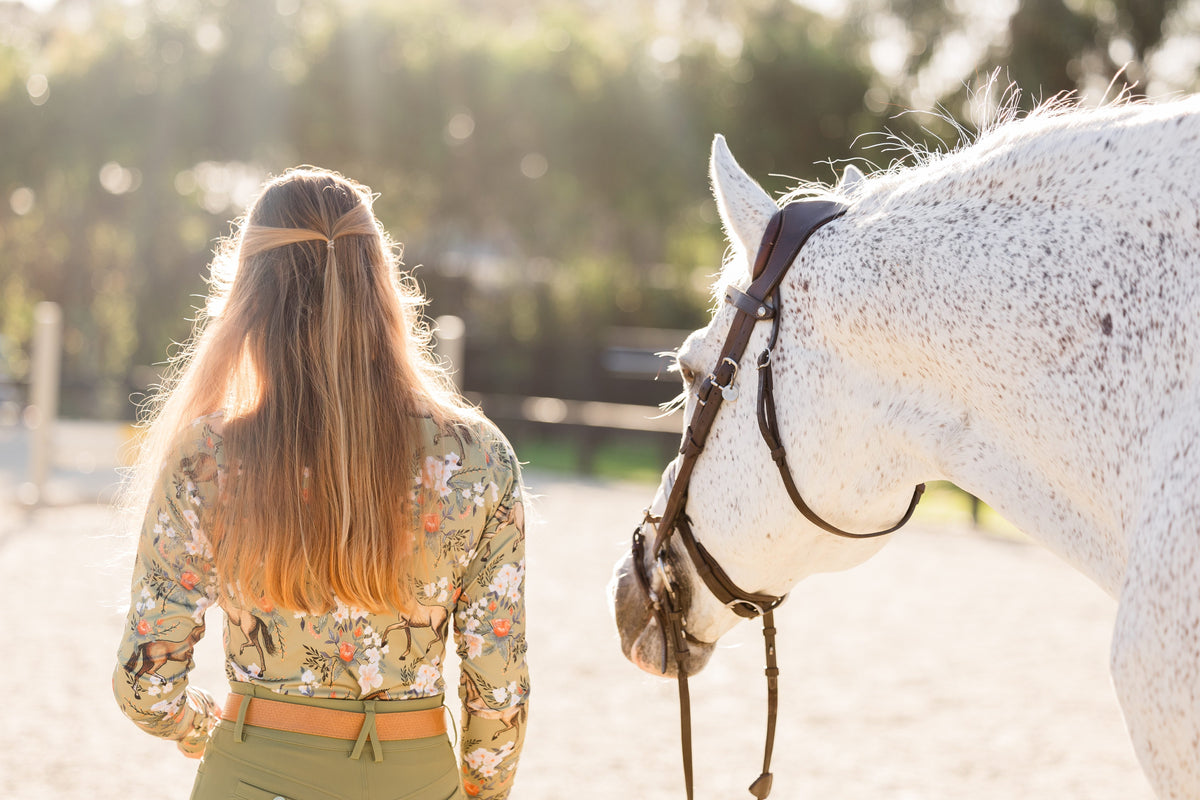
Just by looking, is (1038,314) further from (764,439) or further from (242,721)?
(242,721)

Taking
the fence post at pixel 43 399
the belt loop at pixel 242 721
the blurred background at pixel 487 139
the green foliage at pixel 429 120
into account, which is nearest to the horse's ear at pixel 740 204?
the belt loop at pixel 242 721

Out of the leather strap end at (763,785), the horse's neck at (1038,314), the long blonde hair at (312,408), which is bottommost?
the leather strap end at (763,785)

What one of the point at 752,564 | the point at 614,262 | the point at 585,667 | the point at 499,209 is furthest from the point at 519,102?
the point at 752,564

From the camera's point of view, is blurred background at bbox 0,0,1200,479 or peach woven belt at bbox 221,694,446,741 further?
blurred background at bbox 0,0,1200,479

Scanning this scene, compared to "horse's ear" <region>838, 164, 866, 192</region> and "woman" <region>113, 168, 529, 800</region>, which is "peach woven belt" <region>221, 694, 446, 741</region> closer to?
"woman" <region>113, 168, 529, 800</region>

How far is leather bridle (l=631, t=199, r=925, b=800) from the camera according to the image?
67.2 inches

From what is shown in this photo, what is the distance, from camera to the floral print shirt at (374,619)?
5.57 feet

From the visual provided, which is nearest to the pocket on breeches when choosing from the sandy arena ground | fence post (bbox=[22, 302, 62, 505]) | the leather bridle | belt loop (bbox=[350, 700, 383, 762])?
belt loop (bbox=[350, 700, 383, 762])

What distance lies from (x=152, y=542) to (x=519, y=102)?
53.3 feet

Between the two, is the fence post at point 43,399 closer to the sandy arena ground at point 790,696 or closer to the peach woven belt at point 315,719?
the sandy arena ground at point 790,696

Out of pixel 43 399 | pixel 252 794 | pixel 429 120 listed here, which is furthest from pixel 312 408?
pixel 429 120

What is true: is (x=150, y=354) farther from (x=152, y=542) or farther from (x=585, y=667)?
(x=152, y=542)

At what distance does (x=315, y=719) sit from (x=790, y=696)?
3.71 m

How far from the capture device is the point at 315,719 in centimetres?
170
